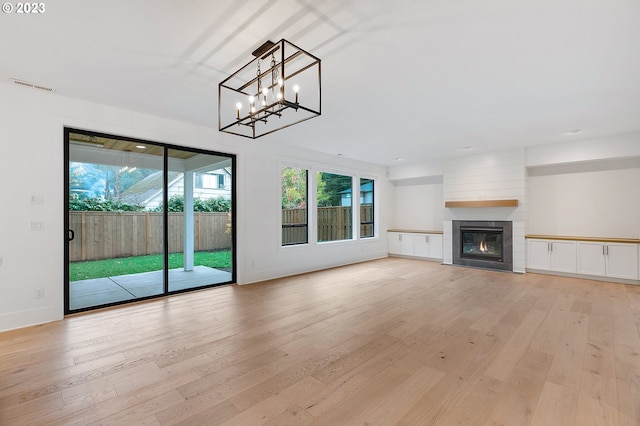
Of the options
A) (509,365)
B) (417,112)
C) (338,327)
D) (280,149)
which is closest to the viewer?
(509,365)

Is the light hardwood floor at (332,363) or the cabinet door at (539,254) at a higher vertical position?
the cabinet door at (539,254)

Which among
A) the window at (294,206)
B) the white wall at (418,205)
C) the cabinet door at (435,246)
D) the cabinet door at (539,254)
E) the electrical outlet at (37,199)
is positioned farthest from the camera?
the white wall at (418,205)

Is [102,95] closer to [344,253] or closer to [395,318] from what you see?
[395,318]

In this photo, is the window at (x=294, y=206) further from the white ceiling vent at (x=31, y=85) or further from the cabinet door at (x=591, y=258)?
the cabinet door at (x=591, y=258)

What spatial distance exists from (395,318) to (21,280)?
4428 millimetres

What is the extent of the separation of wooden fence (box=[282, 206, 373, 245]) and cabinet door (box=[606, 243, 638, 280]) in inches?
196

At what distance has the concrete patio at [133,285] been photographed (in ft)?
13.2

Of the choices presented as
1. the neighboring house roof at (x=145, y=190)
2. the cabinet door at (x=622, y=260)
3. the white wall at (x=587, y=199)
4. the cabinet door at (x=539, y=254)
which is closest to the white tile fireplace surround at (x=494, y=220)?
the cabinet door at (x=539, y=254)

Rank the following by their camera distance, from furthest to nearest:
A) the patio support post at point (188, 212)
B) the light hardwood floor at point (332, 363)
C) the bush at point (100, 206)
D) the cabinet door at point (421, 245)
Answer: the cabinet door at point (421, 245) → the patio support post at point (188, 212) → the bush at point (100, 206) → the light hardwood floor at point (332, 363)

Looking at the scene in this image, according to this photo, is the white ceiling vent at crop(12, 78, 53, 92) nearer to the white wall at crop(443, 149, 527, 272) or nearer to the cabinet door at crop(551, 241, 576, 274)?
the white wall at crop(443, 149, 527, 272)

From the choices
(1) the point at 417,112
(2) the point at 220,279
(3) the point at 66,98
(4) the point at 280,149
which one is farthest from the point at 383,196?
(3) the point at 66,98

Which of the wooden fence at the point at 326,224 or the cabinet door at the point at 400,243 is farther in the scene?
the cabinet door at the point at 400,243

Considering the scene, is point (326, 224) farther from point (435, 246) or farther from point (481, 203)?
point (481, 203)

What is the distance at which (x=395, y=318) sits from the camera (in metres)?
3.59
